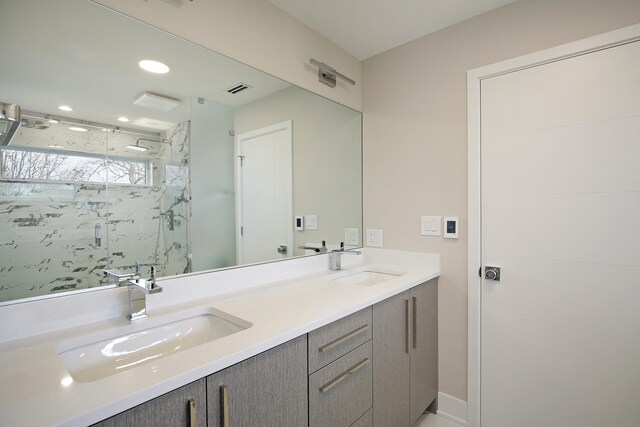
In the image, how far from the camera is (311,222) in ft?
6.73

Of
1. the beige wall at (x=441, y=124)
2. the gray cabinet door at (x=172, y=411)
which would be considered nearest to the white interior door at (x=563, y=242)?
the beige wall at (x=441, y=124)

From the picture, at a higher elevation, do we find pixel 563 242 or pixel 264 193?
pixel 264 193

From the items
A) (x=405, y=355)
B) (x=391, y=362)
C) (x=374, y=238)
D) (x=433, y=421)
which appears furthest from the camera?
(x=374, y=238)

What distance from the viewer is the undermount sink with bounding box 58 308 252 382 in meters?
0.90

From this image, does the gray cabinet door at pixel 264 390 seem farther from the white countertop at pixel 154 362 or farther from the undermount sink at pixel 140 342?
the undermount sink at pixel 140 342

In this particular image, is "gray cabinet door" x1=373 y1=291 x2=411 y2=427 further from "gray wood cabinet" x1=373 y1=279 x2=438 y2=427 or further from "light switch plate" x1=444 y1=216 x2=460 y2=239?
"light switch plate" x1=444 y1=216 x2=460 y2=239

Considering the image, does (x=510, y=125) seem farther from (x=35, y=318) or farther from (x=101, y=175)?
(x=35, y=318)

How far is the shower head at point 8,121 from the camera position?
0.80m

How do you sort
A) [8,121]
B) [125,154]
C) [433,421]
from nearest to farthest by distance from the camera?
[8,121] → [125,154] → [433,421]

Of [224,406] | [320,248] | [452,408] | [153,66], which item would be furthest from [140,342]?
[452,408]

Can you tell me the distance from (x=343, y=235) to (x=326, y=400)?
1.28m

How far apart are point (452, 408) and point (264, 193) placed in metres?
1.79

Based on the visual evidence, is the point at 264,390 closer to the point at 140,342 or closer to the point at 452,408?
the point at 140,342

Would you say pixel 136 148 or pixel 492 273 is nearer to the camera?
pixel 136 148
